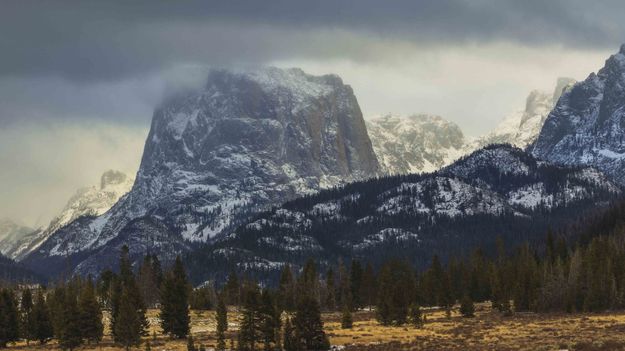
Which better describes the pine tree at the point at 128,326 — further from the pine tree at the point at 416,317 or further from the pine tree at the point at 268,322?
the pine tree at the point at 416,317

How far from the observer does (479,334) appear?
394 ft

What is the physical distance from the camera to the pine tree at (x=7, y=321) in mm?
137375

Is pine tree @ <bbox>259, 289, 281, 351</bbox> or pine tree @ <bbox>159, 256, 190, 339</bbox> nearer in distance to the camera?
pine tree @ <bbox>259, 289, 281, 351</bbox>

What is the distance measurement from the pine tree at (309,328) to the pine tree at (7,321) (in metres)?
47.0

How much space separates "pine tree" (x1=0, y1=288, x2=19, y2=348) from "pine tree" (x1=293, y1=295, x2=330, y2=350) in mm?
46997

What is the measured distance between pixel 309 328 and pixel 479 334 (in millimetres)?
21914

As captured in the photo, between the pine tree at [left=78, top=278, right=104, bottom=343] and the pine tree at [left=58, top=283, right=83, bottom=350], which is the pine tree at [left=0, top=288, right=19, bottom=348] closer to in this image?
the pine tree at [left=78, top=278, right=104, bottom=343]

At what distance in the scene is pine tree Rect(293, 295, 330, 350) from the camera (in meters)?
115

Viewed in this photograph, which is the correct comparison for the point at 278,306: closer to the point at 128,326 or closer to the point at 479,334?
the point at 128,326

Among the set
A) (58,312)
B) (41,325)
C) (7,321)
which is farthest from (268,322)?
(41,325)

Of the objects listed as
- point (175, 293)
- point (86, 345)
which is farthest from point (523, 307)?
point (86, 345)

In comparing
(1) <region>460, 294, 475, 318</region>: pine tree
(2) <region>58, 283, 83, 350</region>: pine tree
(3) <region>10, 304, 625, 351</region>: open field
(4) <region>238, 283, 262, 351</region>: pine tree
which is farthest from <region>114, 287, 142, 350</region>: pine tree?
(1) <region>460, 294, 475, 318</region>: pine tree

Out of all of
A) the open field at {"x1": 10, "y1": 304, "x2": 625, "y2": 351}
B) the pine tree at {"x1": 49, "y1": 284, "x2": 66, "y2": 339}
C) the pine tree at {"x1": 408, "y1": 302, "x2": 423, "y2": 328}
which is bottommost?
the open field at {"x1": 10, "y1": 304, "x2": 625, "y2": 351}

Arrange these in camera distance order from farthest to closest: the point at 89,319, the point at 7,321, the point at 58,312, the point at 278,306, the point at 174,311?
the point at 278,306 < the point at 7,321 < the point at 58,312 < the point at 174,311 < the point at 89,319
